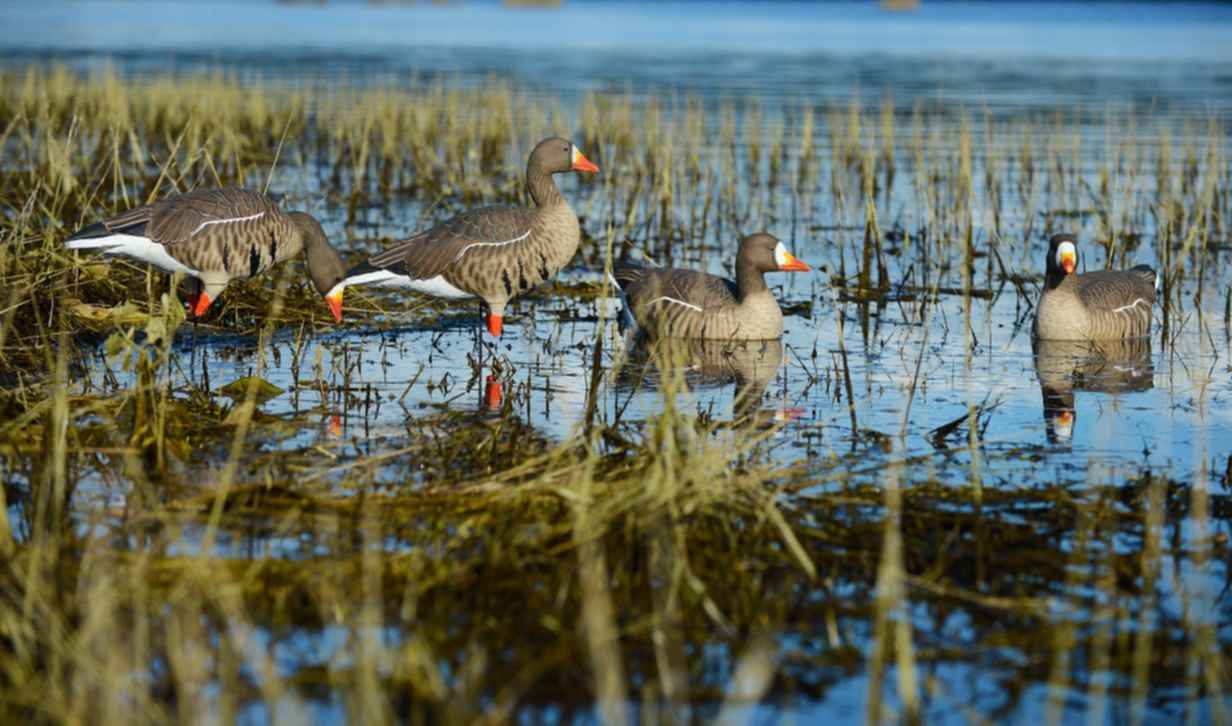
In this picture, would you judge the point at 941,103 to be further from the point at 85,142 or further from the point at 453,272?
the point at 453,272

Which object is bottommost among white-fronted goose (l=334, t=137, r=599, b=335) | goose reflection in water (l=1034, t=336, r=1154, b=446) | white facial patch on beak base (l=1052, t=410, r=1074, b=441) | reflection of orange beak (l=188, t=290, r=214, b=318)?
white facial patch on beak base (l=1052, t=410, r=1074, b=441)

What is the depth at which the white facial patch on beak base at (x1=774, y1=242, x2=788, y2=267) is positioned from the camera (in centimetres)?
1116

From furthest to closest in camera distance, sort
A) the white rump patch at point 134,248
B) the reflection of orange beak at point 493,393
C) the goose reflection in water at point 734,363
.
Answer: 1. the white rump patch at point 134,248
2. the goose reflection in water at point 734,363
3. the reflection of orange beak at point 493,393

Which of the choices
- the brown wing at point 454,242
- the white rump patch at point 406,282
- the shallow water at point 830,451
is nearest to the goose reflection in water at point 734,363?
the shallow water at point 830,451

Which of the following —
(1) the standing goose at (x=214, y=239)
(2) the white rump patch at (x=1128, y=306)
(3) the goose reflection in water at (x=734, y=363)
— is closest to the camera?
(3) the goose reflection in water at (x=734, y=363)

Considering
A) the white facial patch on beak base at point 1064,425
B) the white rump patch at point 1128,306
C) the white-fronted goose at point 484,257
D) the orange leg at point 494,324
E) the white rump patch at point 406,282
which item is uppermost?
the white-fronted goose at point 484,257

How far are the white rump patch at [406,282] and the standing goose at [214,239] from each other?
158 mm

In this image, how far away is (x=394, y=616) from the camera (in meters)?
5.32

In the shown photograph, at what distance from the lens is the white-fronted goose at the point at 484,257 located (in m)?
10.8

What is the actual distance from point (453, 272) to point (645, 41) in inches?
1941

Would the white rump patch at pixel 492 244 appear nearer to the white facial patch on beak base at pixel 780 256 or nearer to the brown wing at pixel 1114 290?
the white facial patch on beak base at pixel 780 256

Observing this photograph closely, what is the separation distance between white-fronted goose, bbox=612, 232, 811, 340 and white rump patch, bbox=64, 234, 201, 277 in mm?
3223

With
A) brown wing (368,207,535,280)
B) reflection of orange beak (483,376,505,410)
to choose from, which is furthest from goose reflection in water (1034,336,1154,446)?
brown wing (368,207,535,280)

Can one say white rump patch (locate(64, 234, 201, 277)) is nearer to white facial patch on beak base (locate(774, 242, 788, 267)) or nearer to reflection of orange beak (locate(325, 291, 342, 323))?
reflection of orange beak (locate(325, 291, 342, 323))
